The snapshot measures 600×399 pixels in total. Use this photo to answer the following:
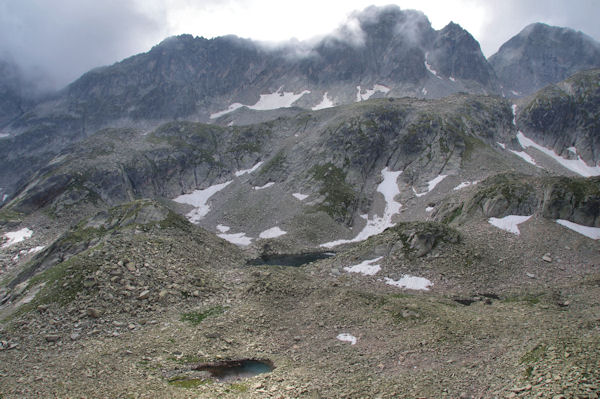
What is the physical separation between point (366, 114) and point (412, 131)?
747 inches

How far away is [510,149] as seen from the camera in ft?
444

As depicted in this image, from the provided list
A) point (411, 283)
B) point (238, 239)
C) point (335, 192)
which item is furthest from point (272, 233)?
point (411, 283)

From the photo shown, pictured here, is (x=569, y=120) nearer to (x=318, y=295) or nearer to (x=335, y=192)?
(x=335, y=192)

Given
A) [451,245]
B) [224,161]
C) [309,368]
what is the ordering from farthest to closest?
[224,161]
[451,245]
[309,368]

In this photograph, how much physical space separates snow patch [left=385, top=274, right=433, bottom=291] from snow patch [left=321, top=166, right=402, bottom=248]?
4406cm

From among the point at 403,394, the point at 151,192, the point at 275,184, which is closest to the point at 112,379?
the point at 403,394

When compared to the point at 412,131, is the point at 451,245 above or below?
below

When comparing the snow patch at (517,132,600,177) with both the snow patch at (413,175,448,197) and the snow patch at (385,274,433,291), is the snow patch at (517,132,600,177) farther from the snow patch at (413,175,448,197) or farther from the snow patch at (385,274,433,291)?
the snow patch at (385,274,433,291)

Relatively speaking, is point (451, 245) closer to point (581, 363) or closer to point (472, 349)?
point (472, 349)

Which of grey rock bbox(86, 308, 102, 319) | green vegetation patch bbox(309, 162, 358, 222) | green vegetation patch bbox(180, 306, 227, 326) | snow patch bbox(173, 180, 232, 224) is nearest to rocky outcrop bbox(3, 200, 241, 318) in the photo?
grey rock bbox(86, 308, 102, 319)

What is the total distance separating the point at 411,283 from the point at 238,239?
2408 inches

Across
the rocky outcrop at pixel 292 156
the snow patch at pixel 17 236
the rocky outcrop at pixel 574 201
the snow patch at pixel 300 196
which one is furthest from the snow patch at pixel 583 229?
the snow patch at pixel 17 236

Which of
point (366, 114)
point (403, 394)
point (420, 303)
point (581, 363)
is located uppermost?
point (366, 114)

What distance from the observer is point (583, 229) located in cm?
4753
